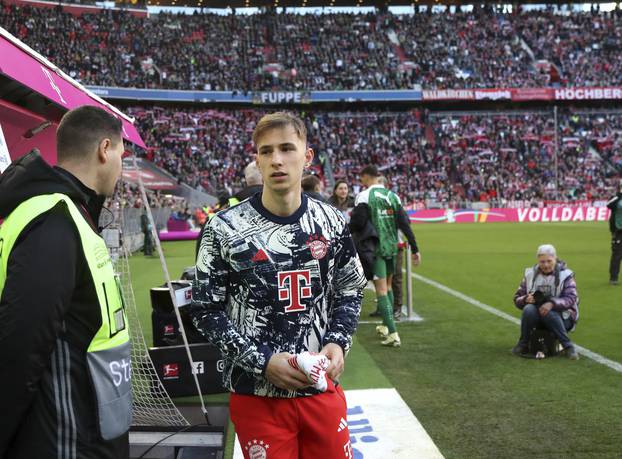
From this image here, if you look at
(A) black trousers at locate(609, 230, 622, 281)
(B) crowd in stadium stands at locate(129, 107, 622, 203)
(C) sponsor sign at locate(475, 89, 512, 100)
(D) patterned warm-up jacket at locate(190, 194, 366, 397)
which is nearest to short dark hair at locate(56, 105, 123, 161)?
(D) patterned warm-up jacket at locate(190, 194, 366, 397)

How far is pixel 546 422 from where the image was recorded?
4.71m

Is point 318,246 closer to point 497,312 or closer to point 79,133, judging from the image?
point 79,133

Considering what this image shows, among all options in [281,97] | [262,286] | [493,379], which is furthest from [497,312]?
[281,97]

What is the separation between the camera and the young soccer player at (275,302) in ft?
7.48

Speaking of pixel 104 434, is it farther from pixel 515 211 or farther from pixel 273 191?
pixel 515 211

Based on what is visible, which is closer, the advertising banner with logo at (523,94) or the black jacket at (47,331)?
the black jacket at (47,331)

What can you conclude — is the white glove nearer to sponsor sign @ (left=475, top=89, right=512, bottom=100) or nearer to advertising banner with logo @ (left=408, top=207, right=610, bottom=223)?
advertising banner with logo @ (left=408, top=207, right=610, bottom=223)

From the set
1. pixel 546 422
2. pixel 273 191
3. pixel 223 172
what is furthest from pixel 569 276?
pixel 223 172

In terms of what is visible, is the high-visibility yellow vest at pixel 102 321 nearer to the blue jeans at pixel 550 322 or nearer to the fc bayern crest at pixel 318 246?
the fc bayern crest at pixel 318 246

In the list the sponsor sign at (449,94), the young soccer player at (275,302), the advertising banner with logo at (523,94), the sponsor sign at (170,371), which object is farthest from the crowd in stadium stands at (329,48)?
the young soccer player at (275,302)

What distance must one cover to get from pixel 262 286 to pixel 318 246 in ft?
0.88

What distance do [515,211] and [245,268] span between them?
40377 millimetres

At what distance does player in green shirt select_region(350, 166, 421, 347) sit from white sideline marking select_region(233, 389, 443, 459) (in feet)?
5.88

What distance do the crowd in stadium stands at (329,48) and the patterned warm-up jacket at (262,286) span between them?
49.9 meters
